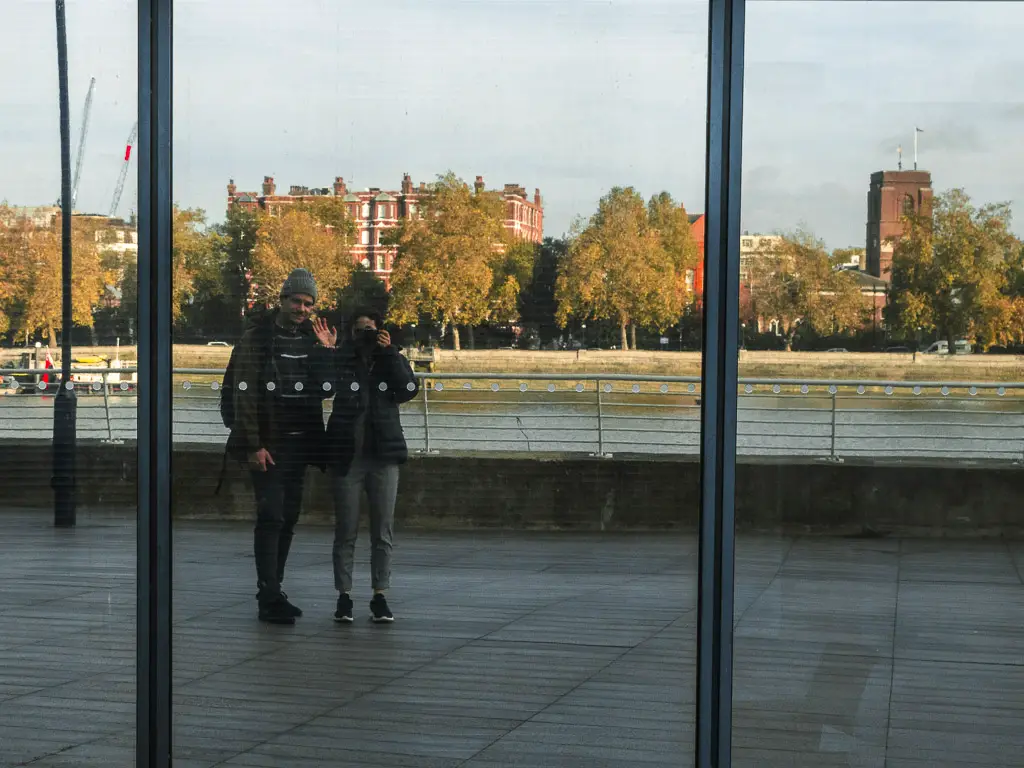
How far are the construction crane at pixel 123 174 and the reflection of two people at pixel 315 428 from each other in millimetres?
514

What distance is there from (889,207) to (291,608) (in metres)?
1.95

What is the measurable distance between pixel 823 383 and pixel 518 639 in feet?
3.48

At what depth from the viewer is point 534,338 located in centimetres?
344

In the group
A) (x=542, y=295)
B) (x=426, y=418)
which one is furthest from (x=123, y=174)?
(x=542, y=295)

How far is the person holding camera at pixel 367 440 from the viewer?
3520mm

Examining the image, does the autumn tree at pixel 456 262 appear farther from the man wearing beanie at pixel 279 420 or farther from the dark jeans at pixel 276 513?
the dark jeans at pixel 276 513

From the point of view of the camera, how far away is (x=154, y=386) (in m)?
3.57

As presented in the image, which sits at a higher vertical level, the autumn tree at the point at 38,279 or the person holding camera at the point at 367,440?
the autumn tree at the point at 38,279

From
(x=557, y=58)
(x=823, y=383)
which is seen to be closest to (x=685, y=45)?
(x=557, y=58)

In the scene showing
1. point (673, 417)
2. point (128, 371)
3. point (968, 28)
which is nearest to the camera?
point (968, 28)

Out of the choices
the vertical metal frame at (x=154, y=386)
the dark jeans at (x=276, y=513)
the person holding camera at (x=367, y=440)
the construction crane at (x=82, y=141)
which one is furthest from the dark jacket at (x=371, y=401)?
the construction crane at (x=82, y=141)

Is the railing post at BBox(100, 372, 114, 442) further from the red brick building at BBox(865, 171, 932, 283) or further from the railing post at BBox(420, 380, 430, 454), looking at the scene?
the red brick building at BBox(865, 171, 932, 283)

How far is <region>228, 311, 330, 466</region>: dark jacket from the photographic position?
3.57 metres

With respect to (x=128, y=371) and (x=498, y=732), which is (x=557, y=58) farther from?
(x=498, y=732)
